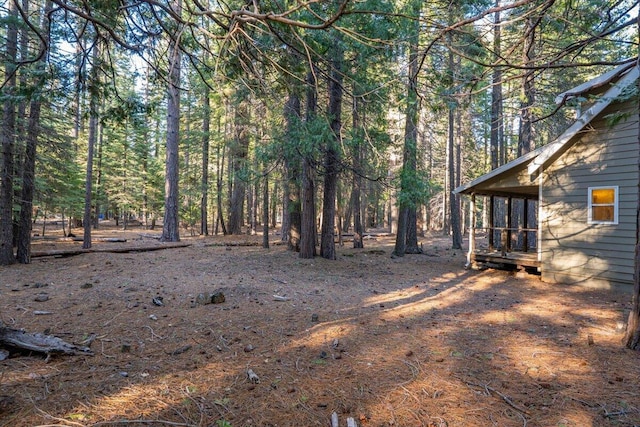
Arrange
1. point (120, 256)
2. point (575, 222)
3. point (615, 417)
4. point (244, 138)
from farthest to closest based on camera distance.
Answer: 1. point (244, 138)
2. point (120, 256)
3. point (575, 222)
4. point (615, 417)

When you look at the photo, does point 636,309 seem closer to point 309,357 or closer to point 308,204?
point 309,357

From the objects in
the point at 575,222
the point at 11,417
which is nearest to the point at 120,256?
the point at 11,417

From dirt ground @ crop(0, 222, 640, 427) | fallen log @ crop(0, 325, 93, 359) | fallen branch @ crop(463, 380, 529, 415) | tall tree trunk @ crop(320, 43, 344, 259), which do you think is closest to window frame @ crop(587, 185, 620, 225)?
dirt ground @ crop(0, 222, 640, 427)

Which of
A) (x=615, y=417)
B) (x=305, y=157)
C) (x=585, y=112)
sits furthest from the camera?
(x=305, y=157)

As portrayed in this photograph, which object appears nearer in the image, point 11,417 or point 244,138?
point 11,417

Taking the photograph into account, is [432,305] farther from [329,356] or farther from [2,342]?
[2,342]

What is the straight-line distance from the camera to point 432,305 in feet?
22.3

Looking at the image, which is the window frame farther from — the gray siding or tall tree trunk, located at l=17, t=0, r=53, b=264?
tall tree trunk, located at l=17, t=0, r=53, b=264

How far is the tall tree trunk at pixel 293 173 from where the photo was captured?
392 inches

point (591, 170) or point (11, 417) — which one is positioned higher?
point (591, 170)

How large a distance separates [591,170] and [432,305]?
635 cm

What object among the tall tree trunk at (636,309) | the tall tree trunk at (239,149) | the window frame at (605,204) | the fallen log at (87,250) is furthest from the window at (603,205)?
the fallen log at (87,250)

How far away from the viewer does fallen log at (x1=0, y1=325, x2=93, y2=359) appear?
3.61 m

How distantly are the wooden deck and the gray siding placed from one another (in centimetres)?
51
